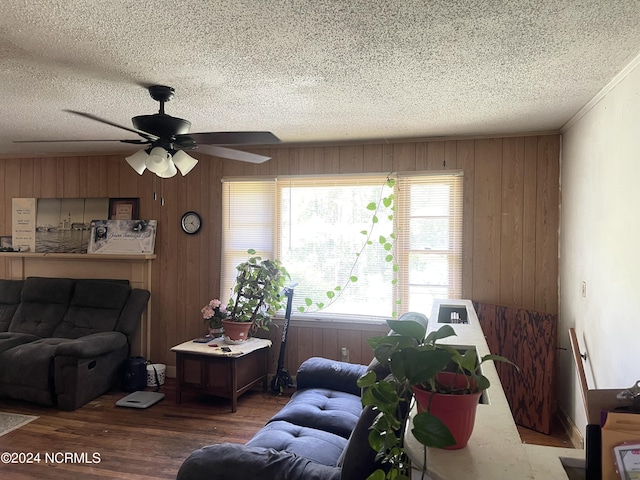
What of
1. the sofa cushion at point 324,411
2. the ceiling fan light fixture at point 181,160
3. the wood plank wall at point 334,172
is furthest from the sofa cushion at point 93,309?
the ceiling fan light fixture at point 181,160

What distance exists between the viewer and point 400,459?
1204mm

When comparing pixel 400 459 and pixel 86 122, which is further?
pixel 86 122

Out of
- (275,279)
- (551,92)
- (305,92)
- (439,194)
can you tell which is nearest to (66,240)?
(275,279)

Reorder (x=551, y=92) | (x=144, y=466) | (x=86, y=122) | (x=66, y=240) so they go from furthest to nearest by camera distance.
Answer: (x=66, y=240)
(x=86, y=122)
(x=144, y=466)
(x=551, y=92)

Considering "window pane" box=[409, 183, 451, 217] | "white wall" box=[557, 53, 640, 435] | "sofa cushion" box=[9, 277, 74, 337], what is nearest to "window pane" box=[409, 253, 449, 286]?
"window pane" box=[409, 183, 451, 217]

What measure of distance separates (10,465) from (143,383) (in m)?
1.49

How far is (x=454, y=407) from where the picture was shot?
1.10 m

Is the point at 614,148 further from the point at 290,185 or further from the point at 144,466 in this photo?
the point at 144,466

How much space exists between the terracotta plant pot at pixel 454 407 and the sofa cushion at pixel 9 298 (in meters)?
5.27

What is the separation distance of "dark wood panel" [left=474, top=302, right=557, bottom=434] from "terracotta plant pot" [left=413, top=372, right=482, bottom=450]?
281 centimetres

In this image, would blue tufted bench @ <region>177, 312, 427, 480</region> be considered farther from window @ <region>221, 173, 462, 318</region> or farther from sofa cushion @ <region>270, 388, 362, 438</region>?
window @ <region>221, 173, 462, 318</region>

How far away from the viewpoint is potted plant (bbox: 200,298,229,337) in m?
4.26

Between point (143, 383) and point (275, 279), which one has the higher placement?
point (275, 279)

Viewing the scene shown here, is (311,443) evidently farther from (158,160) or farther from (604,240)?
(604,240)
